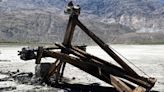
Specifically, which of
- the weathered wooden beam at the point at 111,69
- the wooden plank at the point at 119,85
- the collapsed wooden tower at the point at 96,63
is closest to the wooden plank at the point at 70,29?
the collapsed wooden tower at the point at 96,63

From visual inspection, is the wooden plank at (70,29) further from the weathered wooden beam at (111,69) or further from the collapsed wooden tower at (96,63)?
the weathered wooden beam at (111,69)

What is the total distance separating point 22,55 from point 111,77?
3.68m

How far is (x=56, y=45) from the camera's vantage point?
16.5m

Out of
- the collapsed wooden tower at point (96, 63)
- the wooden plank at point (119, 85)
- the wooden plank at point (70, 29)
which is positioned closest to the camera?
the wooden plank at point (119, 85)

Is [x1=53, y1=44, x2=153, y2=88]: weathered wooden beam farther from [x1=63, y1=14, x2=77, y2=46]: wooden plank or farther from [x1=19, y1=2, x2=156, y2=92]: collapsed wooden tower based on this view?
[x1=63, y1=14, x2=77, y2=46]: wooden plank

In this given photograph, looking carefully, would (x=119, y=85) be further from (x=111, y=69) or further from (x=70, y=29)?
(x=70, y=29)

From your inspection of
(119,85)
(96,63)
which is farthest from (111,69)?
(119,85)

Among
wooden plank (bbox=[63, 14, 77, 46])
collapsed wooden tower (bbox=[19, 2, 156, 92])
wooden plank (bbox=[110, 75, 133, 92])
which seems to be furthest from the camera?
wooden plank (bbox=[63, 14, 77, 46])

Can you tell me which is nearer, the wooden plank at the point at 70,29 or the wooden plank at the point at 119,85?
the wooden plank at the point at 119,85

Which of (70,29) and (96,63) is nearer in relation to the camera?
(96,63)

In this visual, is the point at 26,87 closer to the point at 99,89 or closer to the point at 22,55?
the point at 22,55

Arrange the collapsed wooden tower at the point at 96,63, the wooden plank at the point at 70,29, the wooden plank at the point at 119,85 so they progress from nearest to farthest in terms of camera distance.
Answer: the wooden plank at the point at 119,85
the collapsed wooden tower at the point at 96,63
the wooden plank at the point at 70,29

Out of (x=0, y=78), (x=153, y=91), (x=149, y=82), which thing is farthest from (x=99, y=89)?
(x=0, y=78)

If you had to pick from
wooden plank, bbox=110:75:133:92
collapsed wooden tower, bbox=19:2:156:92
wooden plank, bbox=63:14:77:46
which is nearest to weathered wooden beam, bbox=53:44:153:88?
collapsed wooden tower, bbox=19:2:156:92
